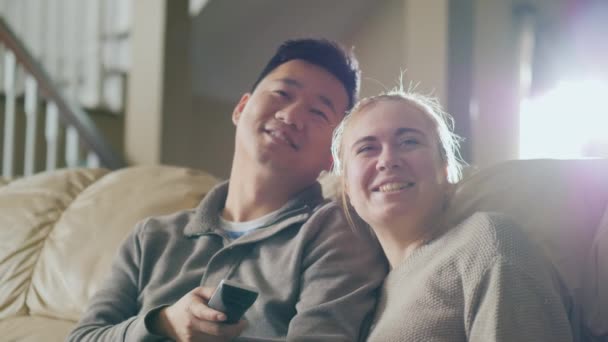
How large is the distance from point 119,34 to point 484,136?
242 cm

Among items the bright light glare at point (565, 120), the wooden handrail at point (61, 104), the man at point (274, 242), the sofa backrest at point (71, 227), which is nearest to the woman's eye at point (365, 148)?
the man at point (274, 242)

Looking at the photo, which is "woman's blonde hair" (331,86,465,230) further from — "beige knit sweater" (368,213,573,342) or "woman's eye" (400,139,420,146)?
"beige knit sweater" (368,213,573,342)

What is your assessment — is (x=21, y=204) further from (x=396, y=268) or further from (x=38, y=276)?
(x=396, y=268)

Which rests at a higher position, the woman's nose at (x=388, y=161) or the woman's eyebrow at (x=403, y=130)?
the woman's eyebrow at (x=403, y=130)

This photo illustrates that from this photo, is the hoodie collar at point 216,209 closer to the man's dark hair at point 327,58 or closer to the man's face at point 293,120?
the man's face at point 293,120

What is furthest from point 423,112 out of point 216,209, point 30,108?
point 30,108

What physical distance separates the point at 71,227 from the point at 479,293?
3.98 ft

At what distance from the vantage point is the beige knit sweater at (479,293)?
761 mm

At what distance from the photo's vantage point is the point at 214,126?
14.0 feet

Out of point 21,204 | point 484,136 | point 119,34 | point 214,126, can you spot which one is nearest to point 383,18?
point 484,136

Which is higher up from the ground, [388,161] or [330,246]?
[388,161]

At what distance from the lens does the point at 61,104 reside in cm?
282

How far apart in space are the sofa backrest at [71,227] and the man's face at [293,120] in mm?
451

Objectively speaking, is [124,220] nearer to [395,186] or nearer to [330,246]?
[330,246]
